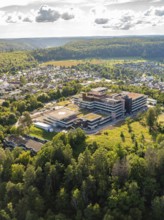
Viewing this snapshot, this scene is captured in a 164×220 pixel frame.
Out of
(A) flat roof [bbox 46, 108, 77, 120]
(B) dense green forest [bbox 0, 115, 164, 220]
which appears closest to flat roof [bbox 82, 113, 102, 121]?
(A) flat roof [bbox 46, 108, 77, 120]

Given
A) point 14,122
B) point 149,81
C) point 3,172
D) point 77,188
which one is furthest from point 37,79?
point 77,188

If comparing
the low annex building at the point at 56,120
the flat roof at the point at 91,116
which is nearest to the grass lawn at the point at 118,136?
the flat roof at the point at 91,116

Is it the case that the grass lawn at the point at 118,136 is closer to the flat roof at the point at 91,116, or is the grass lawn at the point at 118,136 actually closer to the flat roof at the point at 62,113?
the flat roof at the point at 91,116

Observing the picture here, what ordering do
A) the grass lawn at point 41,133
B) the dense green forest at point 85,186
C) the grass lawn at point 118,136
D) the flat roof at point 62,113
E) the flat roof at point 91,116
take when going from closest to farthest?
1. the dense green forest at point 85,186
2. the grass lawn at point 118,136
3. the grass lawn at point 41,133
4. the flat roof at point 91,116
5. the flat roof at point 62,113

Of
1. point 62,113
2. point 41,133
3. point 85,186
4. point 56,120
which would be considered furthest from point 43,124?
point 85,186

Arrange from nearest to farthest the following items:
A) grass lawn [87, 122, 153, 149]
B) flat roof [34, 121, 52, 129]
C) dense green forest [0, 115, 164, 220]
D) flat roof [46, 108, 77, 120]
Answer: dense green forest [0, 115, 164, 220]
grass lawn [87, 122, 153, 149]
flat roof [34, 121, 52, 129]
flat roof [46, 108, 77, 120]

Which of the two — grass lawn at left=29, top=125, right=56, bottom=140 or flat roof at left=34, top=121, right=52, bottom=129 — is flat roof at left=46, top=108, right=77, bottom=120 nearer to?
flat roof at left=34, top=121, right=52, bottom=129
